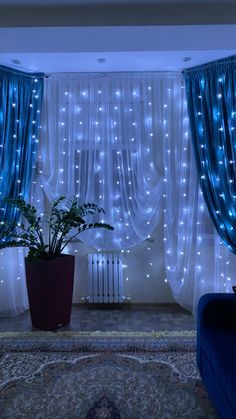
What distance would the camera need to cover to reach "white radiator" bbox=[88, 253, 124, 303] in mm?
3480

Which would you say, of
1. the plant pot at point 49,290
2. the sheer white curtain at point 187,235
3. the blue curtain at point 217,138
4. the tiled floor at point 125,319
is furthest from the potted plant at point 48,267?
the blue curtain at point 217,138

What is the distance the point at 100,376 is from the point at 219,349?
37.2 inches

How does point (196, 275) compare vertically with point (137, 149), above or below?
below

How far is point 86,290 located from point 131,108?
2102mm

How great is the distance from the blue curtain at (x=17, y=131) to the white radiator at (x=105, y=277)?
0.99 meters

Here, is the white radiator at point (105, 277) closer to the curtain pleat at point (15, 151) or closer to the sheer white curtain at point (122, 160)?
the sheer white curtain at point (122, 160)

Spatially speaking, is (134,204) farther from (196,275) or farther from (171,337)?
(171,337)

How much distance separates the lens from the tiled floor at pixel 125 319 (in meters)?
3.08

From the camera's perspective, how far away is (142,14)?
242cm

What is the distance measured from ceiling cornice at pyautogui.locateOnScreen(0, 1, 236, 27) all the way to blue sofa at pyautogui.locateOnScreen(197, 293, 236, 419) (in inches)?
81.3

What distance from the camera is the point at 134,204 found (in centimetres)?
339

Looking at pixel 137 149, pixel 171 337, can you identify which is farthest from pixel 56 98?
pixel 171 337

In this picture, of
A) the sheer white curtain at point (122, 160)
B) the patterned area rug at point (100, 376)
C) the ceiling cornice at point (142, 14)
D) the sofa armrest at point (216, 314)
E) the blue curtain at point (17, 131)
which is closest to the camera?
the patterned area rug at point (100, 376)

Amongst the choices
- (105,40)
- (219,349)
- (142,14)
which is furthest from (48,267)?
(142,14)
